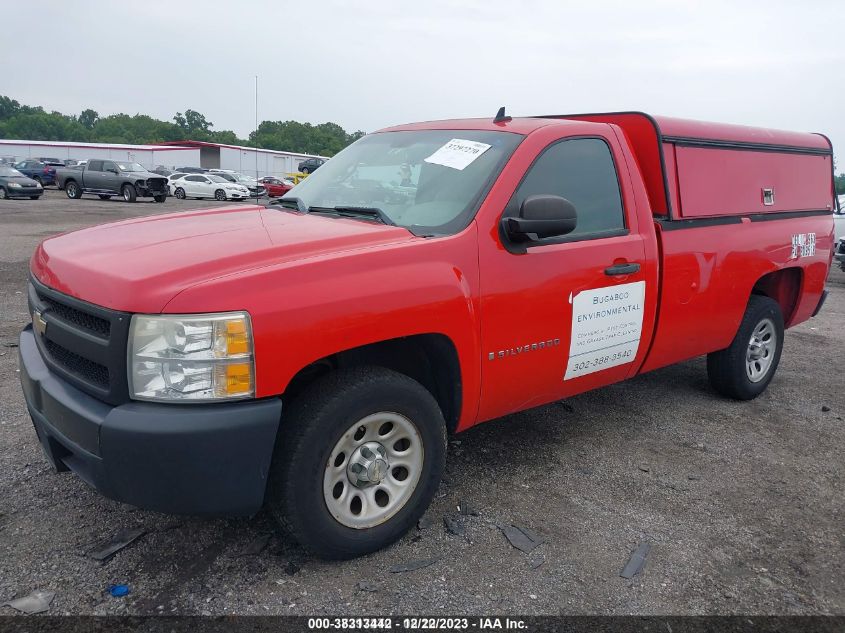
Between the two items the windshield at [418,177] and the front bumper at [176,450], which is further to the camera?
the windshield at [418,177]

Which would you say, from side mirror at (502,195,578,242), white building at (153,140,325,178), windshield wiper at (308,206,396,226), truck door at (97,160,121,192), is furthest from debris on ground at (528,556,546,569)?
white building at (153,140,325,178)

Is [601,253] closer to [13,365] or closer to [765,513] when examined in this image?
[765,513]

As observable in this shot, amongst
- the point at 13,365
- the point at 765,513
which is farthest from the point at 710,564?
the point at 13,365

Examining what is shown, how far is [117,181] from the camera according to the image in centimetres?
2611

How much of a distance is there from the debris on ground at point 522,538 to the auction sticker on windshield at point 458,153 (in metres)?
1.75

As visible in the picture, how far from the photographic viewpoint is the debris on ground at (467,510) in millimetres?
3227

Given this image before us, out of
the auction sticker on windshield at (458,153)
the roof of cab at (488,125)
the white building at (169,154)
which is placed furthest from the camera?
the white building at (169,154)

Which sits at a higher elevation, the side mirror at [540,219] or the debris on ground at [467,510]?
the side mirror at [540,219]

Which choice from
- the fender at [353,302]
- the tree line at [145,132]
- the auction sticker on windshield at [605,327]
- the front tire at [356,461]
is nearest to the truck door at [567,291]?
the auction sticker on windshield at [605,327]

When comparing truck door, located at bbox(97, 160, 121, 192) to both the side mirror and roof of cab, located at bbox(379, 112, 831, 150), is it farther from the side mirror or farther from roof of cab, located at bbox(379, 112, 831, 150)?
the side mirror

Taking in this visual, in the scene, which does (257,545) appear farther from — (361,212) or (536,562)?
(361,212)

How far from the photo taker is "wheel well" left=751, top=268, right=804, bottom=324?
5070 millimetres

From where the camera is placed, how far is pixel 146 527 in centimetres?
301

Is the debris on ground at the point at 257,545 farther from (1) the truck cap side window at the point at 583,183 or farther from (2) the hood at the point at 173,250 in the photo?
(1) the truck cap side window at the point at 583,183
